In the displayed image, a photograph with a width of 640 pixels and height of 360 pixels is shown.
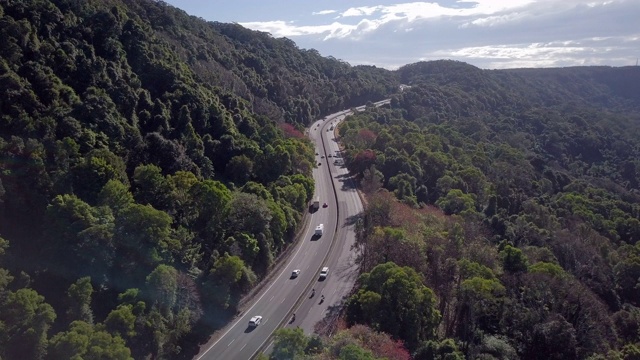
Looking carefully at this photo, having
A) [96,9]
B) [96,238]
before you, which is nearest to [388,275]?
Result: [96,238]

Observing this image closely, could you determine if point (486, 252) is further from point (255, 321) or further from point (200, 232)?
point (200, 232)

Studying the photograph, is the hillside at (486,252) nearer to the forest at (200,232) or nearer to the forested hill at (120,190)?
the forest at (200,232)

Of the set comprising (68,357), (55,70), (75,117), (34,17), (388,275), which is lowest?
(388,275)

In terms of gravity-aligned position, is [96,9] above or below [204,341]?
above

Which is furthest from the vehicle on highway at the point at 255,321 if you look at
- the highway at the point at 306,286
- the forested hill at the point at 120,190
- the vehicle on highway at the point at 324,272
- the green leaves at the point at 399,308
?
the vehicle on highway at the point at 324,272

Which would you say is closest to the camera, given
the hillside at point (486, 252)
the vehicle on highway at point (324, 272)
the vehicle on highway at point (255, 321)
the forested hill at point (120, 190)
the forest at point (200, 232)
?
the forested hill at point (120, 190)

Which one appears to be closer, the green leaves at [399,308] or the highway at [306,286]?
the green leaves at [399,308]

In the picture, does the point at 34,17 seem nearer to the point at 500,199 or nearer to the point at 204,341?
the point at 204,341

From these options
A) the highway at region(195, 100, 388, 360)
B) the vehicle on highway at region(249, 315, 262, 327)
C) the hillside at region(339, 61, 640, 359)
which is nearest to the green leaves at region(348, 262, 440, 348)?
the hillside at region(339, 61, 640, 359)
